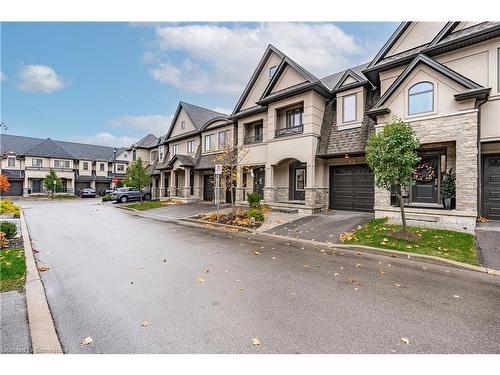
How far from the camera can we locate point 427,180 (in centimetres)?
1167

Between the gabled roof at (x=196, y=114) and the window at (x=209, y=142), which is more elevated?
the gabled roof at (x=196, y=114)

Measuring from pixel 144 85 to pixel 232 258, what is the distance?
72.1 feet

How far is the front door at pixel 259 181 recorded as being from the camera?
18.2 meters

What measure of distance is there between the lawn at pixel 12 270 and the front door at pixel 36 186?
4572 cm

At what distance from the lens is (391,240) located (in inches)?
325

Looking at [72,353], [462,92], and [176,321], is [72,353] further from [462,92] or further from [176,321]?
[462,92]

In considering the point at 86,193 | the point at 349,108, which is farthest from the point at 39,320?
the point at 86,193

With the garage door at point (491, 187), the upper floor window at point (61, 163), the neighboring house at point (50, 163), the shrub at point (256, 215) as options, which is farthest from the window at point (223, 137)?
the upper floor window at point (61, 163)

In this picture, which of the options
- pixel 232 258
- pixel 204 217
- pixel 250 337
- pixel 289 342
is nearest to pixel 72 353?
pixel 250 337

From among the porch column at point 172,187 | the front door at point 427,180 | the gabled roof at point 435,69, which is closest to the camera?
the gabled roof at point 435,69

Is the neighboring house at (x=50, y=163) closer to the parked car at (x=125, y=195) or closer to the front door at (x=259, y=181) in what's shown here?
the parked car at (x=125, y=195)

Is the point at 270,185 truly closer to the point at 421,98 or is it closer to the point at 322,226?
the point at 322,226

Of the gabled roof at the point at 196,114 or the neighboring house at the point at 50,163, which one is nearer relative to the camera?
the gabled roof at the point at 196,114

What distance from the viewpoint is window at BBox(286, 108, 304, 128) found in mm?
15906
